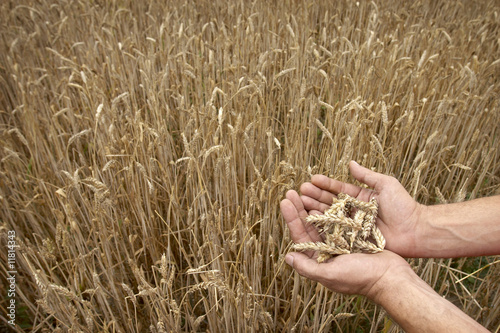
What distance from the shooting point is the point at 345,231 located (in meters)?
1.12

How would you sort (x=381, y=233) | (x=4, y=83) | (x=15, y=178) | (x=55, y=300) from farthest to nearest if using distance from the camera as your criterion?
(x=4, y=83) → (x=15, y=178) → (x=381, y=233) → (x=55, y=300)

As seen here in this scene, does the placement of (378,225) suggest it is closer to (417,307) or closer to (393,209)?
(393,209)

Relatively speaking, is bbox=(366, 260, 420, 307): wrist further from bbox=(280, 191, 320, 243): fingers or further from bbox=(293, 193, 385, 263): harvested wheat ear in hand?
bbox=(280, 191, 320, 243): fingers

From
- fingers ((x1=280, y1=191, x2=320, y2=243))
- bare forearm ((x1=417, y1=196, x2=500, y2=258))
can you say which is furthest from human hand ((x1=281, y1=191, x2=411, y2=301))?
bare forearm ((x1=417, y1=196, x2=500, y2=258))

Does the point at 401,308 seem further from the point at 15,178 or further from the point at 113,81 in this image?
the point at 113,81

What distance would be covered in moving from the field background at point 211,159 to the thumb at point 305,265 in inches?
5.3

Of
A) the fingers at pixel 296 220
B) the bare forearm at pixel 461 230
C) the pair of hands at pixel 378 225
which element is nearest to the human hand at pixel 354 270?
the pair of hands at pixel 378 225

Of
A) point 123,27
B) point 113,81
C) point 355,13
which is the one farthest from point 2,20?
point 355,13

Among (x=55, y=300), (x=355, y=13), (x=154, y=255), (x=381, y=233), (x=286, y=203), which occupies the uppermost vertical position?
(x=355, y=13)

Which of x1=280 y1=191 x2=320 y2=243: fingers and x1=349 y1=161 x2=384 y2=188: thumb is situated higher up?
x1=349 y1=161 x2=384 y2=188: thumb

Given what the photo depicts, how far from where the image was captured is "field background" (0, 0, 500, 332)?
117cm

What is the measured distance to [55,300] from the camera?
108cm

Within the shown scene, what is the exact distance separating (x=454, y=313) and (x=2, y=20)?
3409 mm

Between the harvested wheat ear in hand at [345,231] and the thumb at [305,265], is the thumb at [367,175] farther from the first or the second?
the thumb at [305,265]
